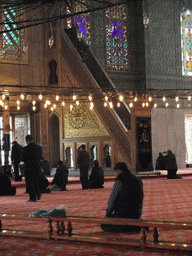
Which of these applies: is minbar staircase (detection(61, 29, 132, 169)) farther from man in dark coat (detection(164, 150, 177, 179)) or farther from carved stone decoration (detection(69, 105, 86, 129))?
man in dark coat (detection(164, 150, 177, 179))

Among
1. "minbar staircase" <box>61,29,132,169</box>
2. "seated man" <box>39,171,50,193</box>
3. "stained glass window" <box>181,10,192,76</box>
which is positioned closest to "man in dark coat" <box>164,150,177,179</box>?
"minbar staircase" <box>61,29,132,169</box>

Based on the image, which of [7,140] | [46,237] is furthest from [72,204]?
[7,140]

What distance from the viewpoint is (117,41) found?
697 inches

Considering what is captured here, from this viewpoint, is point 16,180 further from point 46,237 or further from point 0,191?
point 46,237

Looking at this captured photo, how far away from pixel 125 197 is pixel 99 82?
1085 centimetres

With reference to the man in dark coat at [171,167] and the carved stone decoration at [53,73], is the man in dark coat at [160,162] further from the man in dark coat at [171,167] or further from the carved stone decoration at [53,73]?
the carved stone decoration at [53,73]

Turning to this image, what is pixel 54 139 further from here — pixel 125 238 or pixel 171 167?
pixel 125 238

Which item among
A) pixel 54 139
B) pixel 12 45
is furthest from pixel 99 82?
pixel 12 45

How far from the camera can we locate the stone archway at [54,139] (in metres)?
15.8

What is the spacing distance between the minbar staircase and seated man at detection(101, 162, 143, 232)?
8.92 metres

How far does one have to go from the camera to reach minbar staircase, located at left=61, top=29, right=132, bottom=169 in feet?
45.9

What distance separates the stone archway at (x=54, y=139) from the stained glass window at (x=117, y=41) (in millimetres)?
2833

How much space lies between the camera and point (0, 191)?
9562 millimetres

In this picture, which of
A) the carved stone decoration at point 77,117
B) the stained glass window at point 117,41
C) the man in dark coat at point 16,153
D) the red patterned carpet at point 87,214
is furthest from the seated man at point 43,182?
the stained glass window at point 117,41
